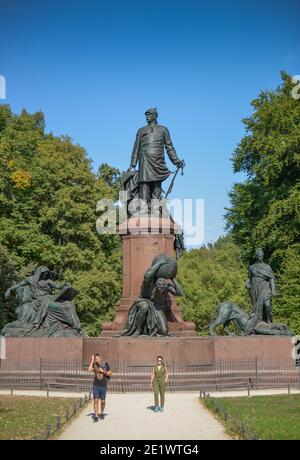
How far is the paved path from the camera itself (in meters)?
12.4

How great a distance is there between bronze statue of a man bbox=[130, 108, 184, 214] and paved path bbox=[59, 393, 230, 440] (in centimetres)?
902

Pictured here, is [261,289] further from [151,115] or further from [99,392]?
[99,392]

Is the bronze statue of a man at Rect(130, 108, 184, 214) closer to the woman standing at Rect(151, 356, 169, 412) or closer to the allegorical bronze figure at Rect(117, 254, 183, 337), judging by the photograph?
the allegorical bronze figure at Rect(117, 254, 183, 337)

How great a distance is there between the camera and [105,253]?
43.8 meters

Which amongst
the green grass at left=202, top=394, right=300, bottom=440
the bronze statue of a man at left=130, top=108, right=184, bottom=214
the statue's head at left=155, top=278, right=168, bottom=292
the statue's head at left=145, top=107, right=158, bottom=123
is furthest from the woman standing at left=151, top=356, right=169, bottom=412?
the statue's head at left=145, top=107, right=158, bottom=123

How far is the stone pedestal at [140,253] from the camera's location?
909 inches

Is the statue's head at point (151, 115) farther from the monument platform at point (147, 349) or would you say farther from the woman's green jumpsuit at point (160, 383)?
the woman's green jumpsuit at point (160, 383)

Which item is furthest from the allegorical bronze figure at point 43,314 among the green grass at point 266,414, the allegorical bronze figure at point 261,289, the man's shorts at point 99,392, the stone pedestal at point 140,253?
the man's shorts at point 99,392

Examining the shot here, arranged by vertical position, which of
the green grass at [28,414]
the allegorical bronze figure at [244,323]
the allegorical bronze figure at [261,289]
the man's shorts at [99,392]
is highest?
the allegorical bronze figure at [261,289]

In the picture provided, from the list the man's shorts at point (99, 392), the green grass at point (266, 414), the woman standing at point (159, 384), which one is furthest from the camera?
the woman standing at point (159, 384)

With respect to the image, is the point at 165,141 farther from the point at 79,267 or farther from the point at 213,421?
the point at 79,267

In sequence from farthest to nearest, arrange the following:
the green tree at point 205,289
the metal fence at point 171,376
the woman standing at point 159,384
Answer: the green tree at point 205,289 < the metal fence at point 171,376 < the woman standing at point 159,384

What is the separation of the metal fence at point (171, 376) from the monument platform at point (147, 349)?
0.43 ft

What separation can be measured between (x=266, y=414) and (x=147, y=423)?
9.16 ft
